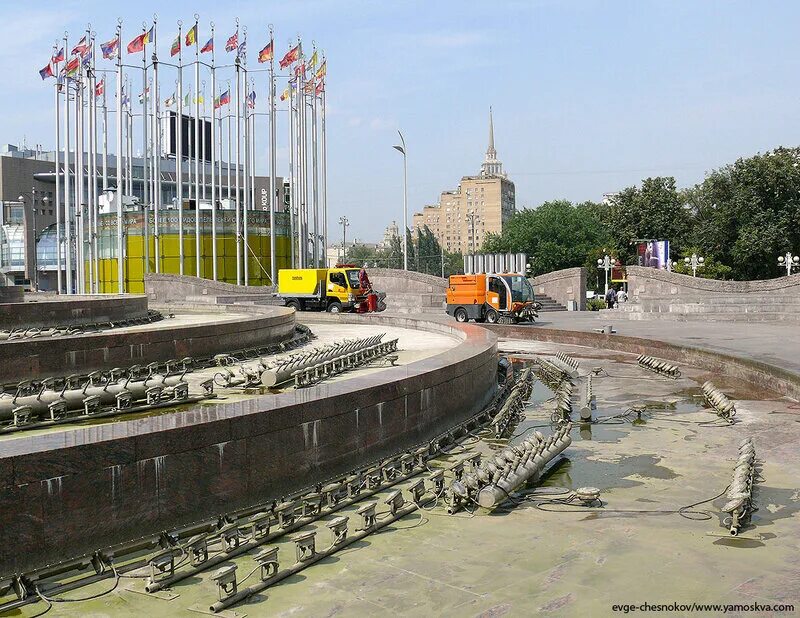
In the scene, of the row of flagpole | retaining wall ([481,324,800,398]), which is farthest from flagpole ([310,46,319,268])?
retaining wall ([481,324,800,398])

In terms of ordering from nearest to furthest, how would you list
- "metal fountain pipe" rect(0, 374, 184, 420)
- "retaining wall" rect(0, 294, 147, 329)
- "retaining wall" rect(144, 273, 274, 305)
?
1. "metal fountain pipe" rect(0, 374, 184, 420)
2. "retaining wall" rect(0, 294, 147, 329)
3. "retaining wall" rect(144, 273, 274, 305)

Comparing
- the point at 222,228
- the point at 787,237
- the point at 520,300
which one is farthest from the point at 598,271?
the point at 520,300

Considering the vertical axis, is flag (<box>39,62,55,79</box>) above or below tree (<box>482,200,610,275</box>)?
above

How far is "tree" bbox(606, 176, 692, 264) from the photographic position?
70562mm

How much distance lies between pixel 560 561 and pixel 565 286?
137 feet

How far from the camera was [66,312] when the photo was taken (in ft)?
60.4

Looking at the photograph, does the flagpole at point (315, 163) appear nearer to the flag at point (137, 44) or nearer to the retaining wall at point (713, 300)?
the flag at point (137, 44)

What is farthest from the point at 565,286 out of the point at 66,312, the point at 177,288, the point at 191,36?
the point at 66,312

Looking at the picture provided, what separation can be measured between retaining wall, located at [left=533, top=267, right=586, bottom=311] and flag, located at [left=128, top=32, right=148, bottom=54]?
77.9 feet

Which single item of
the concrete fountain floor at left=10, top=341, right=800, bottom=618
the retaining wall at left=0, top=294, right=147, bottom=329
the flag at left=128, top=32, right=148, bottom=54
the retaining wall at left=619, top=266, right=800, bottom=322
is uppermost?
the flag at left=128, top=32, right=148, bottom=54

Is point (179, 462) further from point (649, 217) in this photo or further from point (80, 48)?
point (649, 217)

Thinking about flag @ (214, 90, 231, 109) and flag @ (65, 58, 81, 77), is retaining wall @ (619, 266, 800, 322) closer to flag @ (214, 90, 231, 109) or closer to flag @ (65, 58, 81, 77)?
flag @ (214, 90, 231, 109)

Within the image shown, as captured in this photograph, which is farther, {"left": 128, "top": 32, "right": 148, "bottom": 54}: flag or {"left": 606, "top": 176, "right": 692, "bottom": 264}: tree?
{"left": 606, "top": 176, "right": 692, "bottom": 264}: tree

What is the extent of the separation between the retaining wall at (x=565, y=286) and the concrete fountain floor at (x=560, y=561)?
3675cm
